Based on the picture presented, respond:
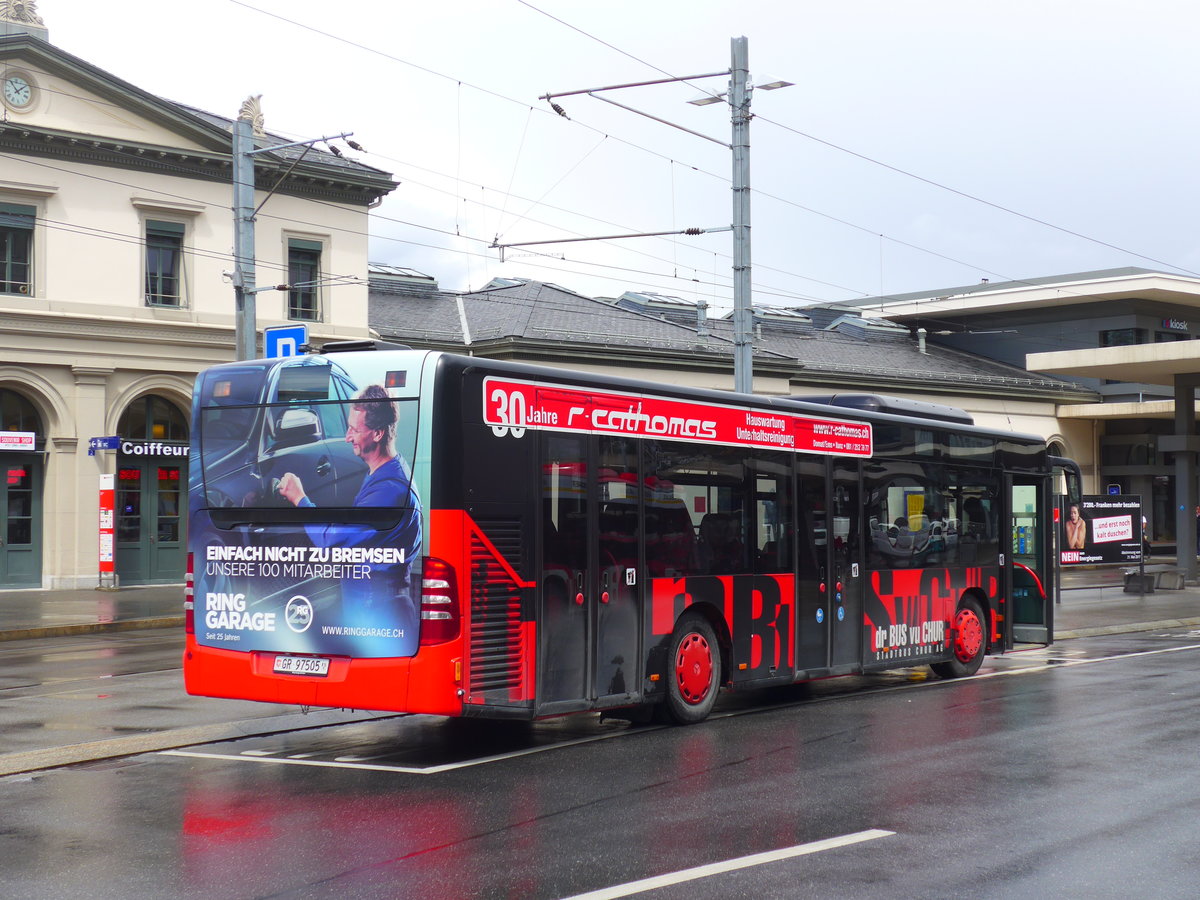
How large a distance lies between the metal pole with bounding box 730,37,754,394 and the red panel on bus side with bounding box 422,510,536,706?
1067 cm

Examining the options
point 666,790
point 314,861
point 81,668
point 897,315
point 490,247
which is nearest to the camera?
point 314,861

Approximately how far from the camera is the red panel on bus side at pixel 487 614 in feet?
30.1

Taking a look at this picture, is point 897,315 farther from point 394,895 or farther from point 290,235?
point 394,895

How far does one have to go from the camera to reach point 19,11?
97.9ft

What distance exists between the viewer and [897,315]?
6062cm

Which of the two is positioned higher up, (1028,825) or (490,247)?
(490,247)

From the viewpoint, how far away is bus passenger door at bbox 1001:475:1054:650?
16484 millimetres

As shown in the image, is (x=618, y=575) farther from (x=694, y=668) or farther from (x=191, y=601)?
(x=191, y=601)

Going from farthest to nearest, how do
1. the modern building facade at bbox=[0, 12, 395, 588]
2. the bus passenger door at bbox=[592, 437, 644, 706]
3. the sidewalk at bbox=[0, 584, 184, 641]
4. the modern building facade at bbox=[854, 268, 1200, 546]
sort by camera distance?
the modern building facade at bbox=[854, 268, 1200, 546] < the modern building facade at bbox=[0, 12, 395, 588] < the sidewalk at bbox=[0, 584, 184, 641] < the bus passenger door at bbox=[592, 437, 644, 706]

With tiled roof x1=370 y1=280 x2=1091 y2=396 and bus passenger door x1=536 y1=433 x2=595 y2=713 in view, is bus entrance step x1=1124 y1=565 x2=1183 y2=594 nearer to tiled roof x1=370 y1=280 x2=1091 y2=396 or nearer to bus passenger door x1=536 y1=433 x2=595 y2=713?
tiled roof x1=370 y1=280 x2=1091 y2=396

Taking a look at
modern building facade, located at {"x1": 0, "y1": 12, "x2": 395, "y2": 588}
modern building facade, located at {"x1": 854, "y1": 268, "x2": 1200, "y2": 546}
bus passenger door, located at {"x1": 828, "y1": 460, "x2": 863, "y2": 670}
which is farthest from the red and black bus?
modern building facade, located at {"x1": 854, "y1": 268, "x2": 1200, "y2": 546}

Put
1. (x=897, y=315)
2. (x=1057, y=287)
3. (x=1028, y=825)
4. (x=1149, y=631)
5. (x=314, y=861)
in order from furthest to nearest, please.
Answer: (x=897, y=315), (x=1057, y=287), (x=1149, y=631), (x=1028, y=825), (x=314, y=861)

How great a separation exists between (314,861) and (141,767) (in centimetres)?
331

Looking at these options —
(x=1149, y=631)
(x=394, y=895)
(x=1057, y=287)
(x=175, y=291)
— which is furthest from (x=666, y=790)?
(x=1057, y=287)
